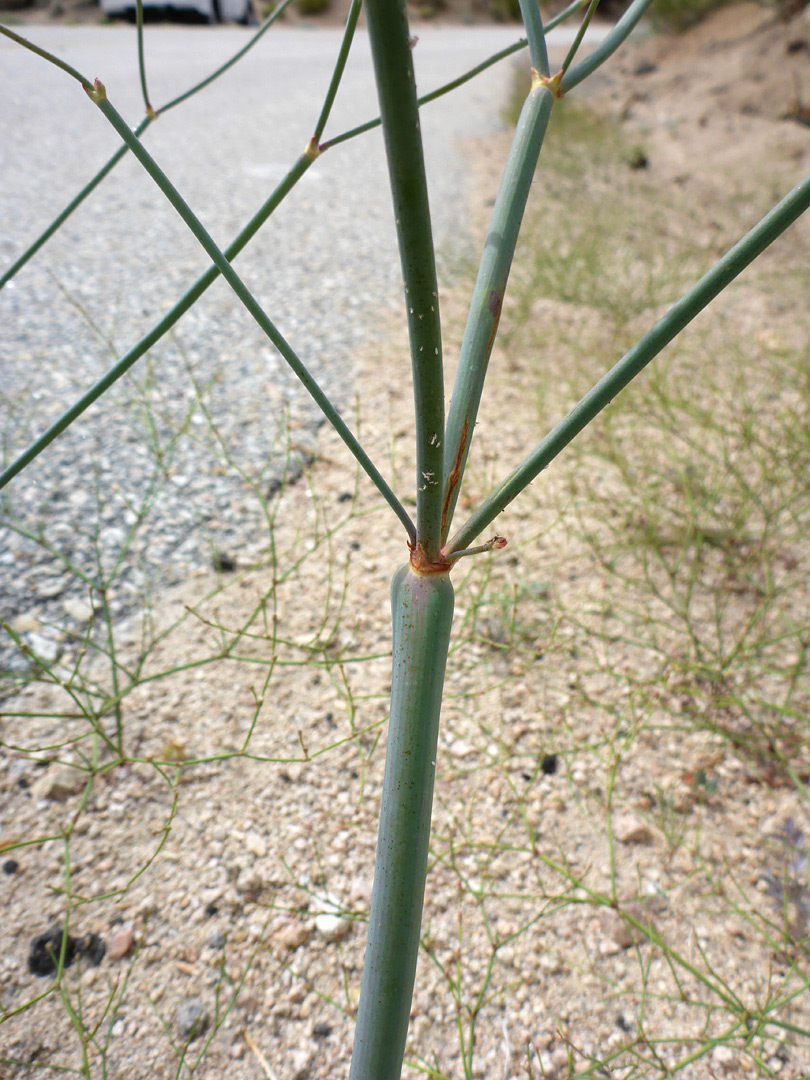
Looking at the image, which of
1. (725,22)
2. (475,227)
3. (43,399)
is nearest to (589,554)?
(43,399)

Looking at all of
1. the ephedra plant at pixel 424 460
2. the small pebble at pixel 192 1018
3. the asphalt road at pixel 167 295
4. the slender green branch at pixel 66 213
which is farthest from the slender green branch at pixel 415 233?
the asphalt road at pixel 167 295

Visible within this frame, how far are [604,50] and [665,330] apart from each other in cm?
30

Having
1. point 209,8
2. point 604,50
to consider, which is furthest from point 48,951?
point 209,8

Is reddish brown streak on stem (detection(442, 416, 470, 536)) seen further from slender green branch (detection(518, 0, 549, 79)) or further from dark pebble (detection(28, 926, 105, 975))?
dark pebble (detection(28, 926, 105, 975))

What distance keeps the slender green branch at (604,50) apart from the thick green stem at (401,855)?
15.7 inches

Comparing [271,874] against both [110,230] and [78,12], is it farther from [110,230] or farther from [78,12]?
[78,12]

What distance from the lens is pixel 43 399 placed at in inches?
58.8

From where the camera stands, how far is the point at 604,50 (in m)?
0.58

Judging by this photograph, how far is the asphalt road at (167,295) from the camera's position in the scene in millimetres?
1263

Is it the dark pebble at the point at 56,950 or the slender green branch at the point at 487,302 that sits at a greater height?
the slender green branch at the point at 487,302

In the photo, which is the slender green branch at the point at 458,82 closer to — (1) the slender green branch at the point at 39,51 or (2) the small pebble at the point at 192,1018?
(1) the slender green branch at the point at 39,51

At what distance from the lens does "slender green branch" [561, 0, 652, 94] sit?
530 millimetres

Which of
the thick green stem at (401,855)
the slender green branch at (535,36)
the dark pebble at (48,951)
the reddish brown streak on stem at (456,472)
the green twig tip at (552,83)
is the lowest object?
the dark pebble at (48,951)

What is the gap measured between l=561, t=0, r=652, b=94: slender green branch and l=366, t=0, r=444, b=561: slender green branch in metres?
0.25
